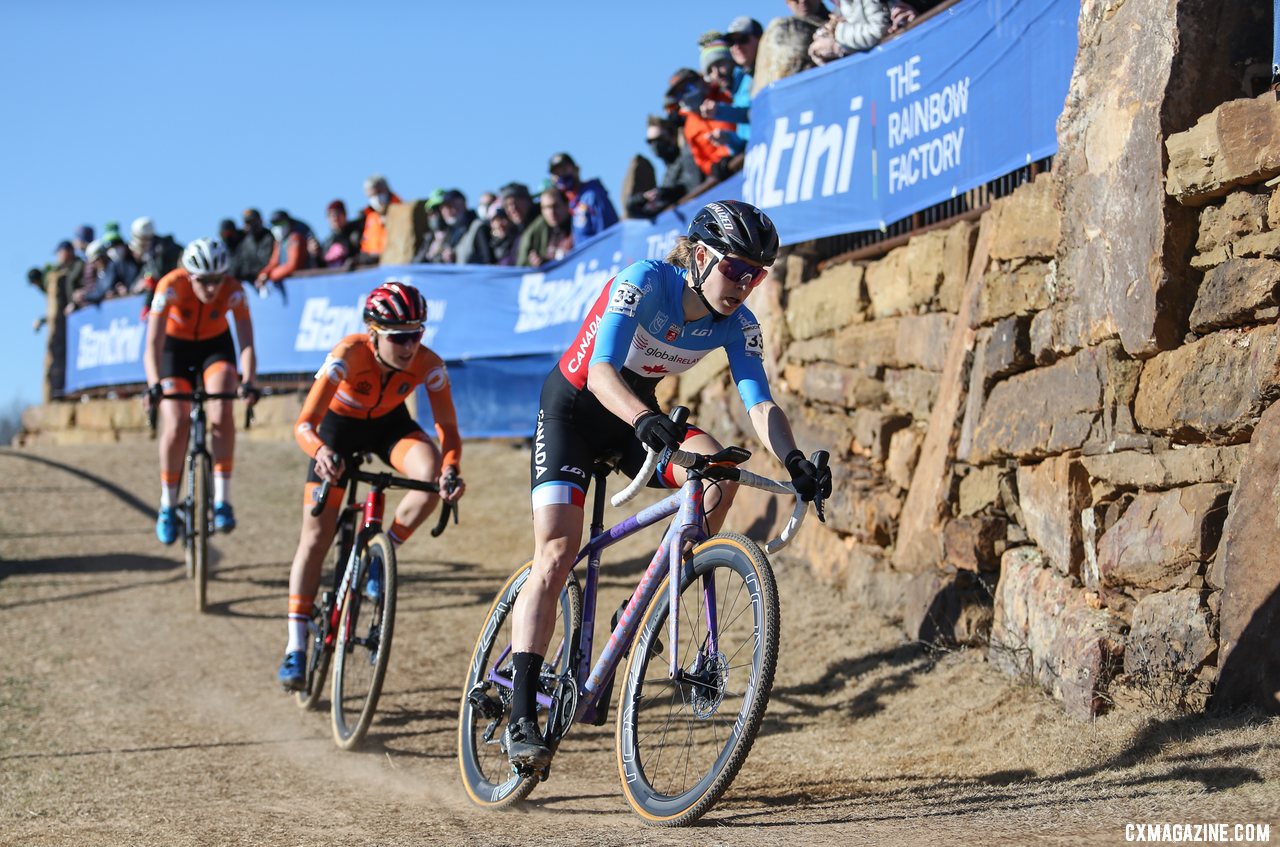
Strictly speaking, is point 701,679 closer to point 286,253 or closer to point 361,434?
point 361,434

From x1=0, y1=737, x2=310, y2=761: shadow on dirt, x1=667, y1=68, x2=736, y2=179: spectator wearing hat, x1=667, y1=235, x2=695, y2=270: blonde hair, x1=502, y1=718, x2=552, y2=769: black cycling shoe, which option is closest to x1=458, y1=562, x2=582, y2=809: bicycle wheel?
x1=502, y1=718, x2=552, y2=769: black cycling shoe

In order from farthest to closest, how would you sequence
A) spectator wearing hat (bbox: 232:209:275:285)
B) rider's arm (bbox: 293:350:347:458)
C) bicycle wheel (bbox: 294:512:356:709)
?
spectator wearing hat (bbox: 232:209:275:285), bicycle wheel (bbox: 294:512:356:709), rider's arm (bbox: 293:350:347:458)

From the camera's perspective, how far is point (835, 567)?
905cm

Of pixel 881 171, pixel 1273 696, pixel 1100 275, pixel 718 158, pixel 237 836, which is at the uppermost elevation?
pixel 718 158

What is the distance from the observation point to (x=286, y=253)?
19.4 meters

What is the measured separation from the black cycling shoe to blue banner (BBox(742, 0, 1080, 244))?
4.26 metres

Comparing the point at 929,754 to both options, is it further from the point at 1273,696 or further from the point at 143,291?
the point at 143,291

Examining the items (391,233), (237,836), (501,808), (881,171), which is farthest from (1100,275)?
(391,233)

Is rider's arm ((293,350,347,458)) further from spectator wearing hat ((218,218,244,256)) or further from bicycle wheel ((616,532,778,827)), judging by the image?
spectator wearing hat ((218,218,244,256))

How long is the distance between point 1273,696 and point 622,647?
2.49 meters

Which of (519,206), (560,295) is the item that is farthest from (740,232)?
(519,206)

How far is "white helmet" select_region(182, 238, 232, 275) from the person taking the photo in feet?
32.9

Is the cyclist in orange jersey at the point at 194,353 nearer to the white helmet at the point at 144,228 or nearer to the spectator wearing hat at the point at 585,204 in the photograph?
the spectator wearing hat at the point at 585,204

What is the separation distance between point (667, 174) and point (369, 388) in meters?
6.00
